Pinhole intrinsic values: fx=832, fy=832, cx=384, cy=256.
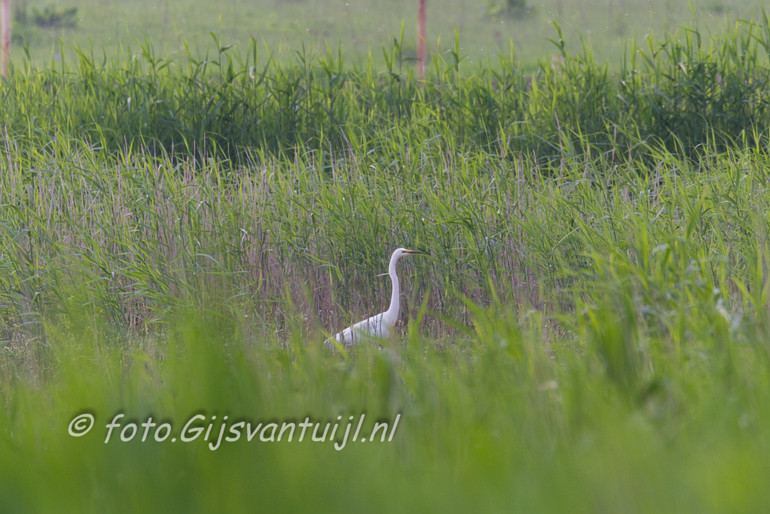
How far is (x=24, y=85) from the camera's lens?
6.99 m

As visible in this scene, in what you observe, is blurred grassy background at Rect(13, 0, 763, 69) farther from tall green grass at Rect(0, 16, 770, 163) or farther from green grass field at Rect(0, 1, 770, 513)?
green grass field at Rect(0, 1, 770, 513)

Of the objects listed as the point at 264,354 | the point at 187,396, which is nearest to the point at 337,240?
the point at 264,354

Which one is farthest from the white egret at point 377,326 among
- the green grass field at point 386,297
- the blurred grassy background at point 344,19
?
the blurred grassy background at point 344,19

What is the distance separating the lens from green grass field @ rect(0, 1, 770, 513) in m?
1.59

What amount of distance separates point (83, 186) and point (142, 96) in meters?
1.94

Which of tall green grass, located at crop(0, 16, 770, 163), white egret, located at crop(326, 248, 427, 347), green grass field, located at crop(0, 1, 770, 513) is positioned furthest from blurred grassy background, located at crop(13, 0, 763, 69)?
white egret, located at crop(326, 248, 427, 347)

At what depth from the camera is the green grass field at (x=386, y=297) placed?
1594mm

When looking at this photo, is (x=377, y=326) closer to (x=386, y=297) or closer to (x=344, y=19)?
(x=386, y=297)

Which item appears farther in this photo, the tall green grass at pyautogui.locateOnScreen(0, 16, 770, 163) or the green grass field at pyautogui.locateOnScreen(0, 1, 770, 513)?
the tall green grass at pyautogui.locateOnScreen(0, 16, 770, 163)

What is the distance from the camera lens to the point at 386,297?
14.8ft

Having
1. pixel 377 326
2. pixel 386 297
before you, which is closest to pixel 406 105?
pixel 386 297

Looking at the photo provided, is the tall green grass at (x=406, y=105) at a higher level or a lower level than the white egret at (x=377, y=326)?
higher

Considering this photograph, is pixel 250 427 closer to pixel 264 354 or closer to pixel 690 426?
pixel 264 354

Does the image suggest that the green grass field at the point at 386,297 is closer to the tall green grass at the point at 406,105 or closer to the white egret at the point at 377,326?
the tall green grass at the point at 406,105
